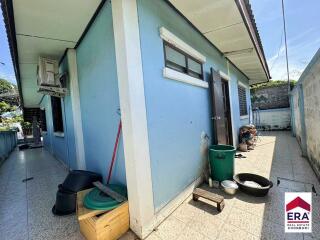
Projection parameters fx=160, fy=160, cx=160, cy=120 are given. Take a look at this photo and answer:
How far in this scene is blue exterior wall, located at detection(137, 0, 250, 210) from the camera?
2057mm

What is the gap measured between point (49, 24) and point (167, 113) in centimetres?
232

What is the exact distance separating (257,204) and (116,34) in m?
2.98

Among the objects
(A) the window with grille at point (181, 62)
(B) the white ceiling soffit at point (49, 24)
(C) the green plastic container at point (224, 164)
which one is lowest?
(C) the green plastic container at point (224, 164)

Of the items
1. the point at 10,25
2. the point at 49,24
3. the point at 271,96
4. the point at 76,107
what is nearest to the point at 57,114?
the point at 76,107

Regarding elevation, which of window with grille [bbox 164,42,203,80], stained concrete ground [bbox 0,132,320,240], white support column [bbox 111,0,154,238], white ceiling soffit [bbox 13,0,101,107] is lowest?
stained concrete ground [bbox 0,132,320,240]

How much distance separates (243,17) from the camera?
2818mm

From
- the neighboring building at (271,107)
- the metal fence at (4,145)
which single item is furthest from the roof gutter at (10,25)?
the neighboring building at (271,107)

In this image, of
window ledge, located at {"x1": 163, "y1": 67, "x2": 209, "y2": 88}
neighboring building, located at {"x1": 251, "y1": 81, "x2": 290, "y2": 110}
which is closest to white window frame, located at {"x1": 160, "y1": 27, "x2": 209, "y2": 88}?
window ledge, located at {"x1": 163, "y1": 67, "x2": 209, "y2": 88}

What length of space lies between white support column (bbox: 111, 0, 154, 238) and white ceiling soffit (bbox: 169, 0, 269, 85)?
1.08 metres

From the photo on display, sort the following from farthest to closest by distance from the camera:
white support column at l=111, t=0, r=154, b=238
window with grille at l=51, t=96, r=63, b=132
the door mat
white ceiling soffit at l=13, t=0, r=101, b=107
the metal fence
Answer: the metal fence
window with grille at l=51, t=96, r=63, b=132
the door mat
white ceiling soffit at l=13, t=0, r=101, b=107
white support column at l=111, t=0, r=154, b=238

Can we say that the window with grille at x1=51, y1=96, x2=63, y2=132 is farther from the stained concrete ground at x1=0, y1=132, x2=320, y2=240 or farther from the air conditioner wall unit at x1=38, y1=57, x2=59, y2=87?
the stained concrete ground at x1=0, y1=132, x2=320, y2=240

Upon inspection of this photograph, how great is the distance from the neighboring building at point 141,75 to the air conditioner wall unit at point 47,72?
0.63 ft

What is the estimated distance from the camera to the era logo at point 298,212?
1.81 m

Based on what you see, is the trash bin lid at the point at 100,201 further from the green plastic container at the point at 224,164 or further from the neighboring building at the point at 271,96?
the neighboring building at the point at 271,96
